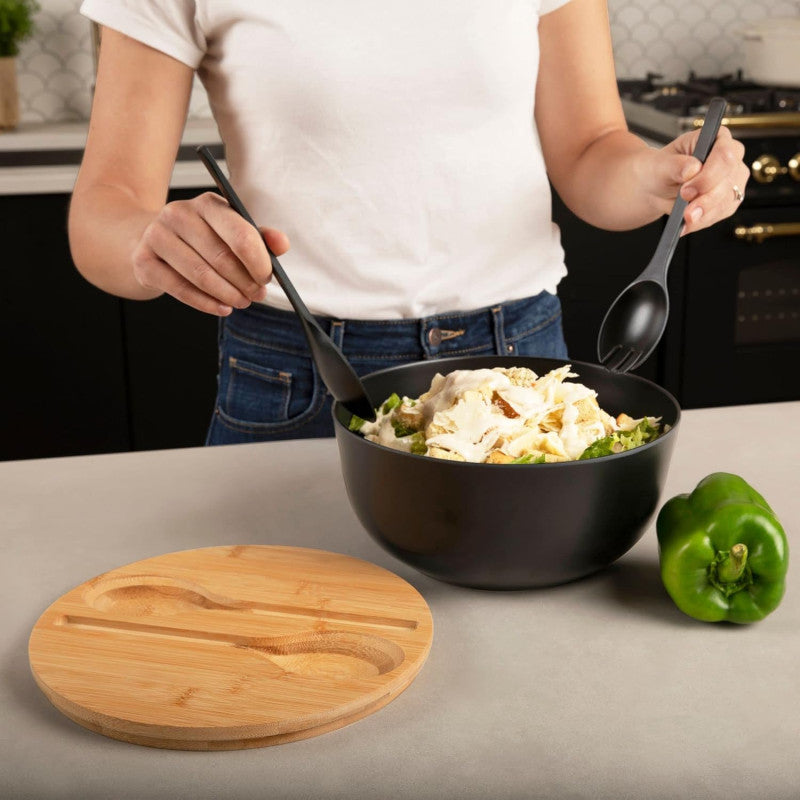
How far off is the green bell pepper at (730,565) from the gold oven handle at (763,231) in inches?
70.4

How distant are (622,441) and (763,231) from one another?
1798 mm

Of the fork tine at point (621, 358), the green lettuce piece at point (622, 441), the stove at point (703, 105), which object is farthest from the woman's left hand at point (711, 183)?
the stove at point (703, 105)

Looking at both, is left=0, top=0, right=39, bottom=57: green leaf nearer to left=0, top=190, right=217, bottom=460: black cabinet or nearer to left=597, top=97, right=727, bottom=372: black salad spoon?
left=0, top=190, right=217, bottom=460: black cabinet

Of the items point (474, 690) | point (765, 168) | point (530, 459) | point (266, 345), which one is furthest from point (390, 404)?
point (765, 168)

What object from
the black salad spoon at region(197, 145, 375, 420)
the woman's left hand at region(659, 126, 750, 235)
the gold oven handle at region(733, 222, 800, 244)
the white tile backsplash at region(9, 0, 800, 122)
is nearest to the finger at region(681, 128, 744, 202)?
the woman's left hand at region(659, 126, 750, 235)

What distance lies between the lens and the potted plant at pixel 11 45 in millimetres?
2605

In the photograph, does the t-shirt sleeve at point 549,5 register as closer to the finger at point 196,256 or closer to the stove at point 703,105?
the finger at point 196,256

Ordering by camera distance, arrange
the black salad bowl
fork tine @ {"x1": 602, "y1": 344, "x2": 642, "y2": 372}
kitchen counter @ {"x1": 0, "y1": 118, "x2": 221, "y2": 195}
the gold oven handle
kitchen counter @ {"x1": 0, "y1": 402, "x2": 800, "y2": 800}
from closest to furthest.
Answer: kitchen counter @ {"x1": 0, "y1": 402, "x2": 800, "y2": 800}, the black salad bowl, fork tine @ {"x1": 602, "y1": 344, "x2": 642, "y2": 372}, kitchen counter @ {"x1": 0, "y1": 118, "x2": 221, "y2": 195}, the gold oven handle

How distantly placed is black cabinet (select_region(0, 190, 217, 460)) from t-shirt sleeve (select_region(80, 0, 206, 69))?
1.24m

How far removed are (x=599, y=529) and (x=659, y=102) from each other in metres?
2.04

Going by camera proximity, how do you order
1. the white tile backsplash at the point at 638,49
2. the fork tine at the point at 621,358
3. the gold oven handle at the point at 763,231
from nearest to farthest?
the fork tine at the point at 621,358, the gold oven handle at the point at 763,231, the white tile backsplash at the point at 638,49

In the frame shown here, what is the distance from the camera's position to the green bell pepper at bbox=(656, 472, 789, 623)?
0.79 m

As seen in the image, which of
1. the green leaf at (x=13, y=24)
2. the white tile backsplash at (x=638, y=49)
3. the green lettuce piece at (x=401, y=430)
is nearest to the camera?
the green lettuce piece at (x=401, y=430)

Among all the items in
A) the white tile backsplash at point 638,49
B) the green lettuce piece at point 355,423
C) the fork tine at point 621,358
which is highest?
the white tile backsplash at point 638,49
